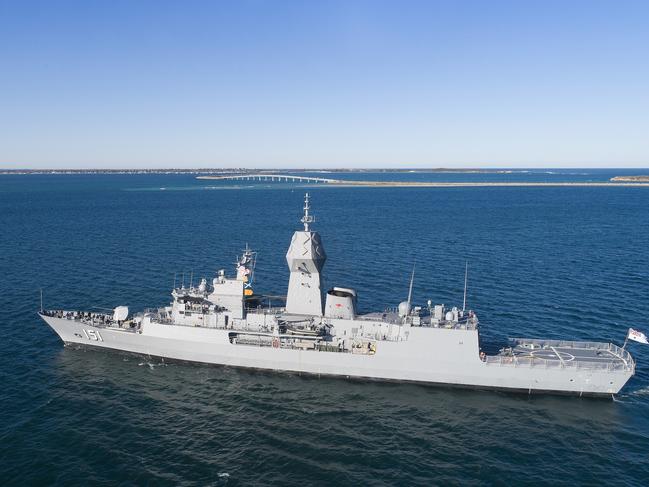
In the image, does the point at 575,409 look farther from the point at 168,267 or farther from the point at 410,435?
the point at 168,267

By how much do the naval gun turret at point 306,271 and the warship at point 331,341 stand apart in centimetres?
8

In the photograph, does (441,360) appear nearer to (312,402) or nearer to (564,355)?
(564,355)

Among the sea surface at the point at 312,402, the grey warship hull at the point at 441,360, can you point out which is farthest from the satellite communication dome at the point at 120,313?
the sea surface at the point at 312,402

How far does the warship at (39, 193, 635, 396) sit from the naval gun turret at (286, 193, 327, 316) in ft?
0.25

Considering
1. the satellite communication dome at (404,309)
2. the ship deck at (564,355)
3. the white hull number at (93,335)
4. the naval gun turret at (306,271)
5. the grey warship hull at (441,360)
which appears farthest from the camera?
the white hull number at (93,335)

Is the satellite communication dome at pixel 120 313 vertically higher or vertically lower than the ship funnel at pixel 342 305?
lower

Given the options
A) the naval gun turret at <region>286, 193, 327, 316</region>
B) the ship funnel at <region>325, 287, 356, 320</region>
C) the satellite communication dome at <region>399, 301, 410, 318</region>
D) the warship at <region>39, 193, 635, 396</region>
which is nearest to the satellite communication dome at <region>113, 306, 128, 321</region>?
the warship at <region>39, 193, 635, 396</region>

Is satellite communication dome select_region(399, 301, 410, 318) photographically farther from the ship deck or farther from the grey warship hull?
the ship deck

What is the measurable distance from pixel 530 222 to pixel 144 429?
94516 millimetres

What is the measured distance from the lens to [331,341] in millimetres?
33531

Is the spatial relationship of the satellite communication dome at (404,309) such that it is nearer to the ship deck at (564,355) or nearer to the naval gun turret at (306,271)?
the naval gun turret at (306,271)

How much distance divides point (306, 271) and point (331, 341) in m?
5.51

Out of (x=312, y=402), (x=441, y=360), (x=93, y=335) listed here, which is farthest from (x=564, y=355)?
(x=93, y=335)

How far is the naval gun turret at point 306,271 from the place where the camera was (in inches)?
1345
